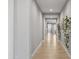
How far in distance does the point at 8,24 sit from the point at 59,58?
12.2 ft

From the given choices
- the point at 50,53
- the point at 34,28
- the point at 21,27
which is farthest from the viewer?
the point at 50,53

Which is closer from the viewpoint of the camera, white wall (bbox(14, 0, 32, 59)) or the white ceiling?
white wall (bbox(14, 0, 32, 59))

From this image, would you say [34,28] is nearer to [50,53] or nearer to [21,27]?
[50,53]

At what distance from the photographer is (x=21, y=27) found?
3.94 metres

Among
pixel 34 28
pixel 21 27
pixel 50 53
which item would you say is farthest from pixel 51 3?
pixel 21 27

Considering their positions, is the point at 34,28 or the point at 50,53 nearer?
the point at 34,28

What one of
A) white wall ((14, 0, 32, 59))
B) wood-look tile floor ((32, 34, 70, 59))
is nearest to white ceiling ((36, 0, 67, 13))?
wood-look tile floor ((32, 34, 70, 59))

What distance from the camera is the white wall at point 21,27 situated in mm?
3906

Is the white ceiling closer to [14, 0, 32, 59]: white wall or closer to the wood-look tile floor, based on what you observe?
the wood-look tile floor

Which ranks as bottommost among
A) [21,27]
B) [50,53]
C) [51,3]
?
[50,53]

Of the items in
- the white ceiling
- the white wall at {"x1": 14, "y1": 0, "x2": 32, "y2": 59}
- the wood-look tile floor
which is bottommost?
the wood-look tile floor

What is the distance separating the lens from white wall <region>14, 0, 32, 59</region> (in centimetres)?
391
